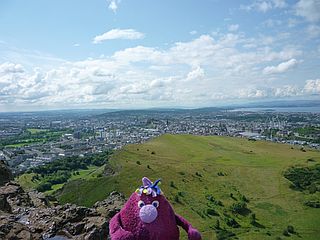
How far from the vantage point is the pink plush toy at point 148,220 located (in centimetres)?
570

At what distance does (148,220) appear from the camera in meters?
5.73

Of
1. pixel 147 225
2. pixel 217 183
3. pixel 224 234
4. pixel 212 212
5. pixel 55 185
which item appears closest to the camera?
pixel 147 225

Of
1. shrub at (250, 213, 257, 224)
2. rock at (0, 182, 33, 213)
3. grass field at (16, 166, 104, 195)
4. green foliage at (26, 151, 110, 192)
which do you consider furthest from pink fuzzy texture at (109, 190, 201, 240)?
green foliage at (26, 151, 110, 192)

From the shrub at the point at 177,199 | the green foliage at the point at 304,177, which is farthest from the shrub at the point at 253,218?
the green foliage at the point at 304,177

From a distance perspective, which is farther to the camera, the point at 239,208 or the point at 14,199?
the point at 239,208

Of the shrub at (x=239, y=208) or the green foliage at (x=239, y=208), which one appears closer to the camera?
the green foliage at (x=239, y=208)

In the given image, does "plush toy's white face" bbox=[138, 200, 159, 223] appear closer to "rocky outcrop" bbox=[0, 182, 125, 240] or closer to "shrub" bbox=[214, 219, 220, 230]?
"rocky outcrop" bbox=[0, 182, 125, 240]

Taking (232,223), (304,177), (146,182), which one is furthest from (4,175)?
(304,177)

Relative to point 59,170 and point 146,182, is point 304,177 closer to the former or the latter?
point 59,170

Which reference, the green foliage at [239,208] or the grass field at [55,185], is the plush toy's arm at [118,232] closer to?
the green foliage at [239,208]

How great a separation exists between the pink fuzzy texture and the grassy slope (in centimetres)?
3701

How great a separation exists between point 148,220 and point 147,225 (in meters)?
0.08

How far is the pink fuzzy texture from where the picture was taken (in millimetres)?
5691

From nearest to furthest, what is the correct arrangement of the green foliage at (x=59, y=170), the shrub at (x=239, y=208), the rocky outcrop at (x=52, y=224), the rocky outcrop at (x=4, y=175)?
1. the rocky outcrop at (x=52, y=224)
2. the rocky outcrop at (x=4, y=175)
3. the shrub at (x=239, y=208)
4. the green foliage at (x=59, y=170)
